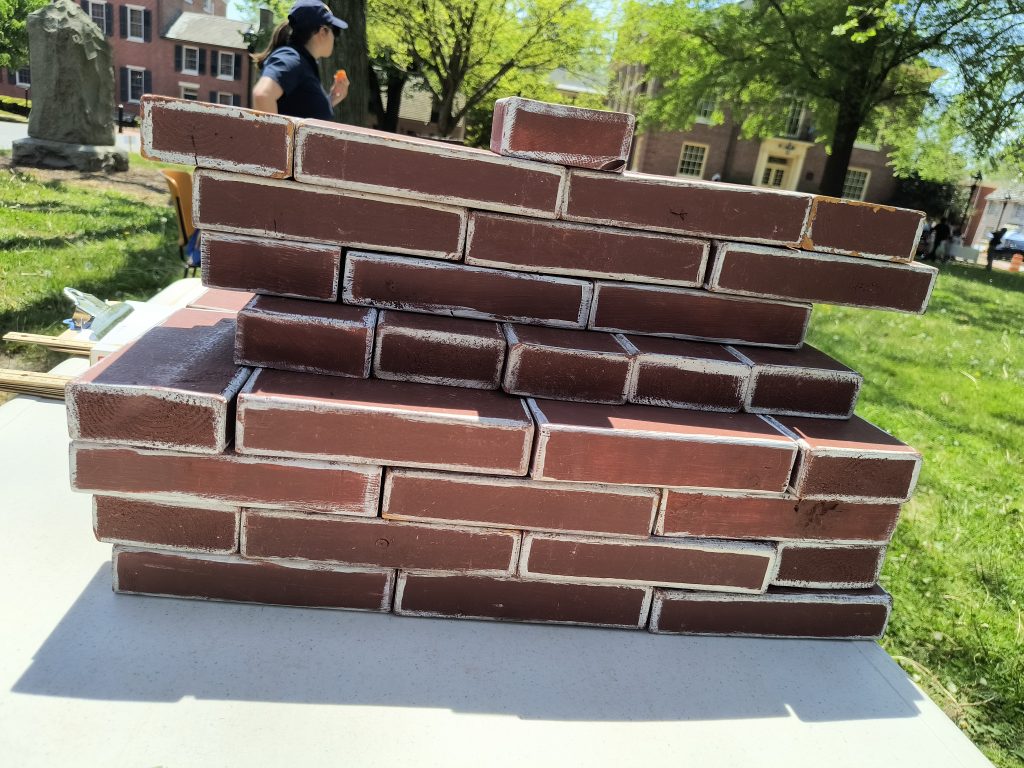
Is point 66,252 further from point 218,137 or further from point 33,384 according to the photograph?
point 218,137

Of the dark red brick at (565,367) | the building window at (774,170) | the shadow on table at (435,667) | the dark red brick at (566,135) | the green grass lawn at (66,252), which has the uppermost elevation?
the building window at (774,170)

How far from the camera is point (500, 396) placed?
71.5 inches

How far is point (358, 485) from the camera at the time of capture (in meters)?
1.69

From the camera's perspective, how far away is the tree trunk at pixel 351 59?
317 inches

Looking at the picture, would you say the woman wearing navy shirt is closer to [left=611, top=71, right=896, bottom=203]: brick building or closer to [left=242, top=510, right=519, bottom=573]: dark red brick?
[left=242, top=510, right=519, bottom=573]: dark red brick

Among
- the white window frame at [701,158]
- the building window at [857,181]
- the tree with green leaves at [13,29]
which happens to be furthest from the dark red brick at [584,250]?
the tree with green leaves at [13,29]

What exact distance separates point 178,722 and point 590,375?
3.84 ft

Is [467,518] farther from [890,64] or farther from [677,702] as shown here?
[890,64]

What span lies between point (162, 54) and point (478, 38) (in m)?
32.9

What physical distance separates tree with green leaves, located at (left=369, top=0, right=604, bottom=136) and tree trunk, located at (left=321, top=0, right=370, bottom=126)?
1220 cm

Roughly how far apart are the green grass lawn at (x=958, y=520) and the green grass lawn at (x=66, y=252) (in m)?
4.82

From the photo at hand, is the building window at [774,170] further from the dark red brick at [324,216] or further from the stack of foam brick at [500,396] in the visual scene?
the dark red brick at [324,216]

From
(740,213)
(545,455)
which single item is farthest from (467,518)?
(740,213)

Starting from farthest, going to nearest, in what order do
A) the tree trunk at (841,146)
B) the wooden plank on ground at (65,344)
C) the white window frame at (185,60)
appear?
the white window frame at (185,60) → the tree trunk at (841,146) → the wooden plank on ground at (65,344)
